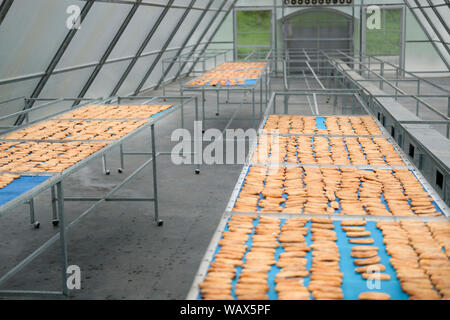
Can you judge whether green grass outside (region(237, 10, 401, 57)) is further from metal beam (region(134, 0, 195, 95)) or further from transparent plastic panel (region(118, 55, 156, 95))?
transparent plastic panel (region(118, 55, 156, 95))

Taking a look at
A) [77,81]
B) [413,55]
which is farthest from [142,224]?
[413,55]

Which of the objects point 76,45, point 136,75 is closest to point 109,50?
point 76,45

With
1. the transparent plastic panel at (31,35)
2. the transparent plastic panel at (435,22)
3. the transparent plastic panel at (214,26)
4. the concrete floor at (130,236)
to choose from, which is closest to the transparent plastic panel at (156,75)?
the transparent plastic panel at (214,26)

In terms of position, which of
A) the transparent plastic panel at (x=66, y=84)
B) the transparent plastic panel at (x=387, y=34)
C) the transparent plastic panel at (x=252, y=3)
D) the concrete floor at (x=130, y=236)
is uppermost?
the transparent plastic panel at (x=252, y=3)

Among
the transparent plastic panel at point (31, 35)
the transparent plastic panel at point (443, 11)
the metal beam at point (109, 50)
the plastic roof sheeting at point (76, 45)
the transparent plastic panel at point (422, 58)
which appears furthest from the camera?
the transparent plastic panel at point (422, 58)

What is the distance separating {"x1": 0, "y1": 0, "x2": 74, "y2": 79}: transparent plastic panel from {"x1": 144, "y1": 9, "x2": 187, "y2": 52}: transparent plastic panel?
677cm

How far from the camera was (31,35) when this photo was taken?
33.9 ft

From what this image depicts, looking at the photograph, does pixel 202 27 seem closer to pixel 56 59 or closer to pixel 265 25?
pixel 265 25

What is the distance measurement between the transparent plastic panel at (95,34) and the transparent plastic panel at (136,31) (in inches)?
32.8

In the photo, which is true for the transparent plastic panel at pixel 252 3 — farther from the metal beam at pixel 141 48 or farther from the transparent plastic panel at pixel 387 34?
Result: the metal beam at pixel 141 48

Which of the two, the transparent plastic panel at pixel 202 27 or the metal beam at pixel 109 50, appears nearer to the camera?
the metal beam at pixel 109 50

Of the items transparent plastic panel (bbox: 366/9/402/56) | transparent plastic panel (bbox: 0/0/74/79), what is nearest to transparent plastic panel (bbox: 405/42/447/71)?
transparent plastic panel (bbox: 366/9/402/56)

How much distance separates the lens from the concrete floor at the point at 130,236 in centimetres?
618

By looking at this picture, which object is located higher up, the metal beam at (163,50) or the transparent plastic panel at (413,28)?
the transparent plastic panel at (413,28)
